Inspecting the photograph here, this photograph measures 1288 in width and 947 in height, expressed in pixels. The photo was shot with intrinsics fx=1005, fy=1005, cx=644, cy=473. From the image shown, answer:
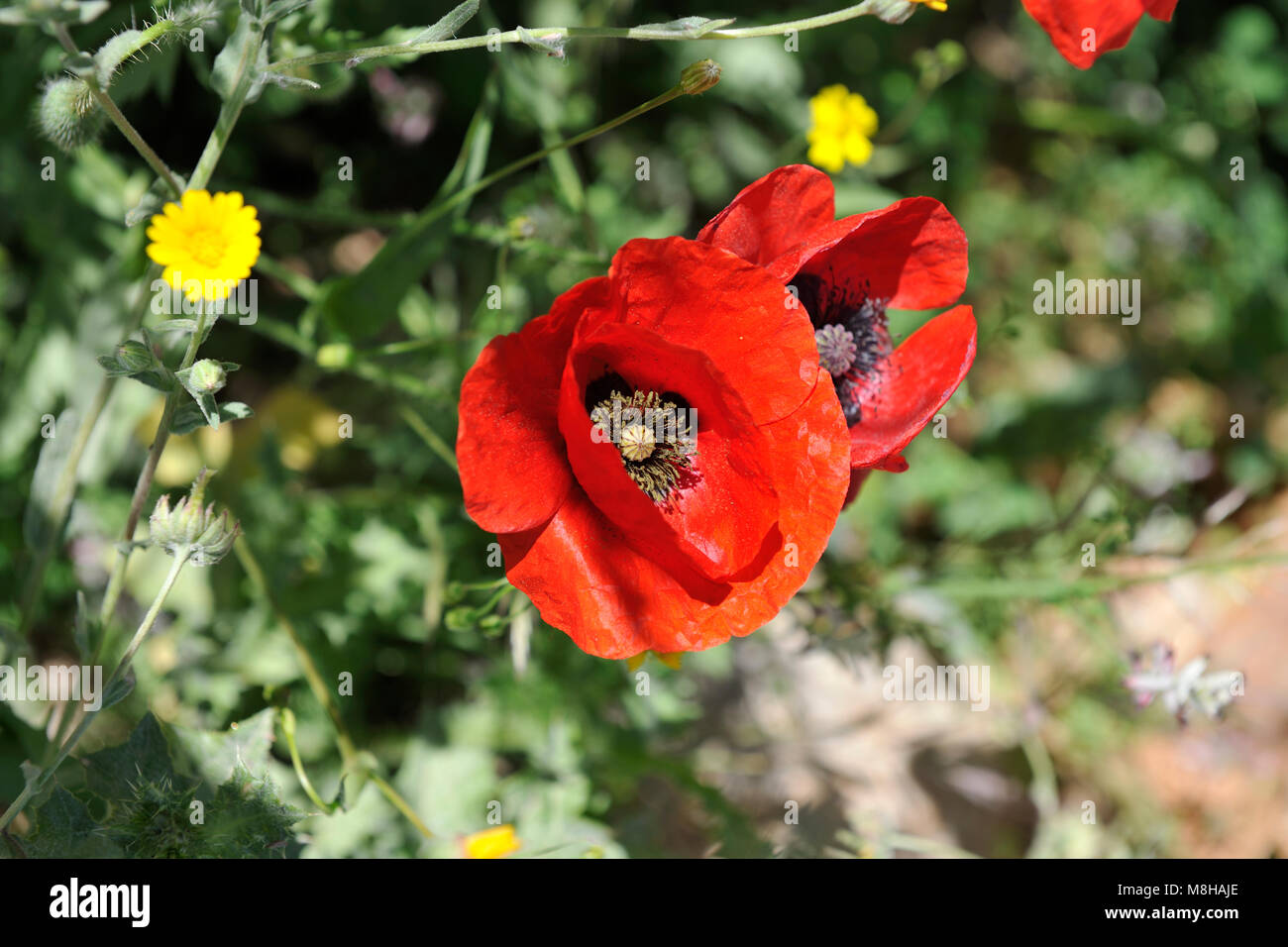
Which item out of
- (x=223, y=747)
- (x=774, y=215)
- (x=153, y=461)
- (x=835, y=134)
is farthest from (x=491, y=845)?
(x=835, y=134)

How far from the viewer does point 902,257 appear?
1596 mm

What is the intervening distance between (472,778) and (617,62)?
190 centimetres

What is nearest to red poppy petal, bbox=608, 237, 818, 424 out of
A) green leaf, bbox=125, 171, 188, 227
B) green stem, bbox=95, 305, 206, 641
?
green stem, bbox=95, 305, 206, 641

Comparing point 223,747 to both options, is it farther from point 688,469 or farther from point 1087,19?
point 1087,19

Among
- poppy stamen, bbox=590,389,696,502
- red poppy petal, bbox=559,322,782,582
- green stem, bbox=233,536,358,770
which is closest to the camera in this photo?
red poppy petal, bbox=559,322,782,582

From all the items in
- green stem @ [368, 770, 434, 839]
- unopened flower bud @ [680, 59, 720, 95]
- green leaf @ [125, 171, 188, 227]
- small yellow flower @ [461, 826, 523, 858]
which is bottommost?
small yellow flower @ [461, 826, 523, 858]

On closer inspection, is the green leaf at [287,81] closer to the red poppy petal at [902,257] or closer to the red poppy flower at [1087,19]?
the red poppy petal at [902,257]

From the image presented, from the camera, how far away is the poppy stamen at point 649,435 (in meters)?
1.55

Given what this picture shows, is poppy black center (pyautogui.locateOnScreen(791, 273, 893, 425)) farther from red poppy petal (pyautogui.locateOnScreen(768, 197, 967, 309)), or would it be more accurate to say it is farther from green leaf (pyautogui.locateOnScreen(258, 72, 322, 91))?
green leaf (pyautogui.locateOnScreen(258, 72, 322, 91))

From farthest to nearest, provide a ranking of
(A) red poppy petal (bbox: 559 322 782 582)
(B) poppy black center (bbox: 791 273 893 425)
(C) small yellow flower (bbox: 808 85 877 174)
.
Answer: (C) small yellow flower (bbox: 808 85 877 174) < (B) poppy black center (bbox: 791 273 893 425) < (A) red poppy petal (bbox: 559 322 782 582)

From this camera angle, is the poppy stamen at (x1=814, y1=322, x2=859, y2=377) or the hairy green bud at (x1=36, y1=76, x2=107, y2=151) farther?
the poppy stamen at (x1=814, y1=322, x2=859, y2=377)

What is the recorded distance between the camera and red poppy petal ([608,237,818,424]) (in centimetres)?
130

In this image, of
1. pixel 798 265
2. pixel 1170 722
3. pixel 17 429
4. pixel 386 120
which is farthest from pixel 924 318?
pixel 17 429
